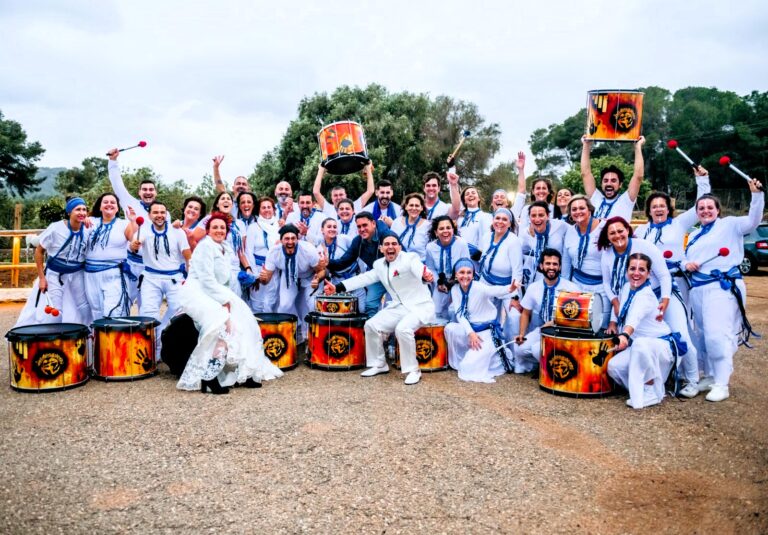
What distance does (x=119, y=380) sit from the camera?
5762mm

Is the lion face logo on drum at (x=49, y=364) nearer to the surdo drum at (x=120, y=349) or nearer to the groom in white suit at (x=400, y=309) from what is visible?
the surdo drum at (x=120, y=349)

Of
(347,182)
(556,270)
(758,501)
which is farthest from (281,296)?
(347,182)

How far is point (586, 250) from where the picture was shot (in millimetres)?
6105

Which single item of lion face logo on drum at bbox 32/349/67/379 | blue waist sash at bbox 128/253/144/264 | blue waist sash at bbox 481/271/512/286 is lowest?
lion face logo on drum at bbox 32/349/67/379

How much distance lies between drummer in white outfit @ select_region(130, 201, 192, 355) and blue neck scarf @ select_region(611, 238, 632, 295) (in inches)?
175

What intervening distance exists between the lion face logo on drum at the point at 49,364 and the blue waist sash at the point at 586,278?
194 inches

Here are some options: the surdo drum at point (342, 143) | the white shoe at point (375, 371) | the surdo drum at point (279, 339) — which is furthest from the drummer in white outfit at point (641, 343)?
the surdo drum at point (342, 143)

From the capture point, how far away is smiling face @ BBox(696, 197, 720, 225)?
5684 millimetres

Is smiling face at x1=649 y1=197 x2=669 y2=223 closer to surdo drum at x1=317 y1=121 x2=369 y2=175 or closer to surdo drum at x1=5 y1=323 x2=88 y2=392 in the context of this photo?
surdo drum at x1=317 y1=121 x2=369 y2=175

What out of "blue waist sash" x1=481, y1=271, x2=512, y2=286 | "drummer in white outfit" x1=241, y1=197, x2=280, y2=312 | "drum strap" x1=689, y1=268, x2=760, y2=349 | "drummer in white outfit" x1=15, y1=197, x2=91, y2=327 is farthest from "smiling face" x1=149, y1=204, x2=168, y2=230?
"drum strap" x1=689, y1=268, x2=760, y2=349

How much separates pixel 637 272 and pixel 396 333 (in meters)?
2.28

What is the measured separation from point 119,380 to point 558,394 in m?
4.04

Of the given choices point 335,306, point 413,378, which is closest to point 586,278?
point 413,378

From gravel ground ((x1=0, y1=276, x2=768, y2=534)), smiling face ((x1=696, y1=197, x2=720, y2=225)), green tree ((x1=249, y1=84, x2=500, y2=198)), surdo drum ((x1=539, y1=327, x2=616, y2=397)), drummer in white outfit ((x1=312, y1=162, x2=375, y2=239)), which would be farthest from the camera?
green tree ((x1=249, y1=84, x2=500, y2=198))
